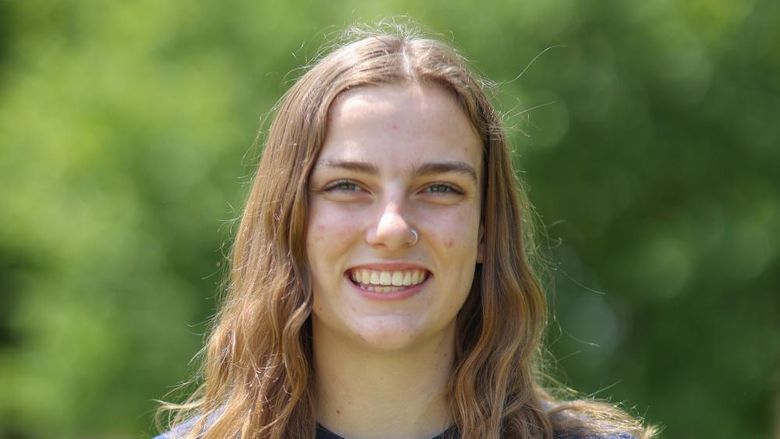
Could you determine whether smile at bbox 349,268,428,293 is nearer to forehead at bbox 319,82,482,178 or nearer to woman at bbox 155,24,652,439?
woman at bbox 155,24,652,439

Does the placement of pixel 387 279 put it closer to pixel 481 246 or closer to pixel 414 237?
pixel 414 237

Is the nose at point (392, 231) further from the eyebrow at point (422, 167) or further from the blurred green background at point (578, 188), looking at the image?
the blurred green background at point (578, 188)

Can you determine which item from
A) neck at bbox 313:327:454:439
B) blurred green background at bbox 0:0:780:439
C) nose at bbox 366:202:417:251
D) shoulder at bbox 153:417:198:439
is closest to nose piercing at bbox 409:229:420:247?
nose at bbox 366:202:417:251

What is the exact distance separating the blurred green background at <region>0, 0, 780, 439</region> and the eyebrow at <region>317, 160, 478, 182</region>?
Answer: 346 centimetres

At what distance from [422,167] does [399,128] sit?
0.10 m

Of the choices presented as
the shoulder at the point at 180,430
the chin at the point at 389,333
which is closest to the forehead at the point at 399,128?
the chin at the point at 389,333

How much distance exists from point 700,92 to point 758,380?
4.87ft

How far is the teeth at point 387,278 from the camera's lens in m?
3.00

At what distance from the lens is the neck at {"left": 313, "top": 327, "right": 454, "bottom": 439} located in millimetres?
3102

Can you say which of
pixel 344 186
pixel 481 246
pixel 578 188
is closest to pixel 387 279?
pixel 344 186

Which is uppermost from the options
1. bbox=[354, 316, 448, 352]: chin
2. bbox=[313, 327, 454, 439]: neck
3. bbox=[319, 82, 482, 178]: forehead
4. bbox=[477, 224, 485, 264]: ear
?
bbox=[319, 82, 482, 178]: forehead

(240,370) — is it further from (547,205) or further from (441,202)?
(547,205)

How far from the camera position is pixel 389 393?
10.2 ft

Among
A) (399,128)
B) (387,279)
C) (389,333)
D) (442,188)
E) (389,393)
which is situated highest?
(399,128)
